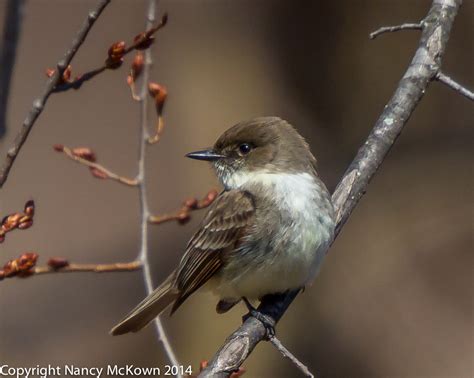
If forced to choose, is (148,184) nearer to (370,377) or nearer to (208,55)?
(208,55)

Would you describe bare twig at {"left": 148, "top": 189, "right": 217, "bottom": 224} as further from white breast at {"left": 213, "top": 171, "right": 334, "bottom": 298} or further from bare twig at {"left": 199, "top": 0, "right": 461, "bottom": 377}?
bare twig at {"left": 199, "top": 0, "right": 461, "bottom": 377}

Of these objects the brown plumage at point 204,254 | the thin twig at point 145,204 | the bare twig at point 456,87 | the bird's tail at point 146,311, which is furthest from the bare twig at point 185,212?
the bare twig at point 456,87

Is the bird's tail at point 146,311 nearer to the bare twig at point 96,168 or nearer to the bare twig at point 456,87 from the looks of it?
the bare twig at point 96,168

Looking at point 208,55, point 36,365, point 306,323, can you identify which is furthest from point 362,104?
point 36,365

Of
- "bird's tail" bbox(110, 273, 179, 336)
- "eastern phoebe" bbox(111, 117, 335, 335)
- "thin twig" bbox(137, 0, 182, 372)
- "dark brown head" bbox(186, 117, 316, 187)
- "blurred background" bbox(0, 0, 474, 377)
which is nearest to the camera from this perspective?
"thin twig" bbox(137, 0, 182, 372)

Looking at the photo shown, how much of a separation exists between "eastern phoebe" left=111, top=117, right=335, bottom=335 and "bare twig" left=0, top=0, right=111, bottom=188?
155 cm

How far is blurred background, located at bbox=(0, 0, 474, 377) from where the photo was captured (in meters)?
7.45

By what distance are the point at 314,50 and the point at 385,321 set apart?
2544mm

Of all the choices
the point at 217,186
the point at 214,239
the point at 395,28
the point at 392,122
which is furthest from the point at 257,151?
the point at 217,186

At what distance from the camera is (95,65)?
24.7 feet

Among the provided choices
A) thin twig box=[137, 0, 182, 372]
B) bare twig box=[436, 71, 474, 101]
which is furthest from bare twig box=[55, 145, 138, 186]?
bare twig box=[436, 71, 474, 101]

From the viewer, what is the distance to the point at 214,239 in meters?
4.39

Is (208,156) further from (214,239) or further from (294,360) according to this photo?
(294,360)

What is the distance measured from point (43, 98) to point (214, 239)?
69.5 inches
